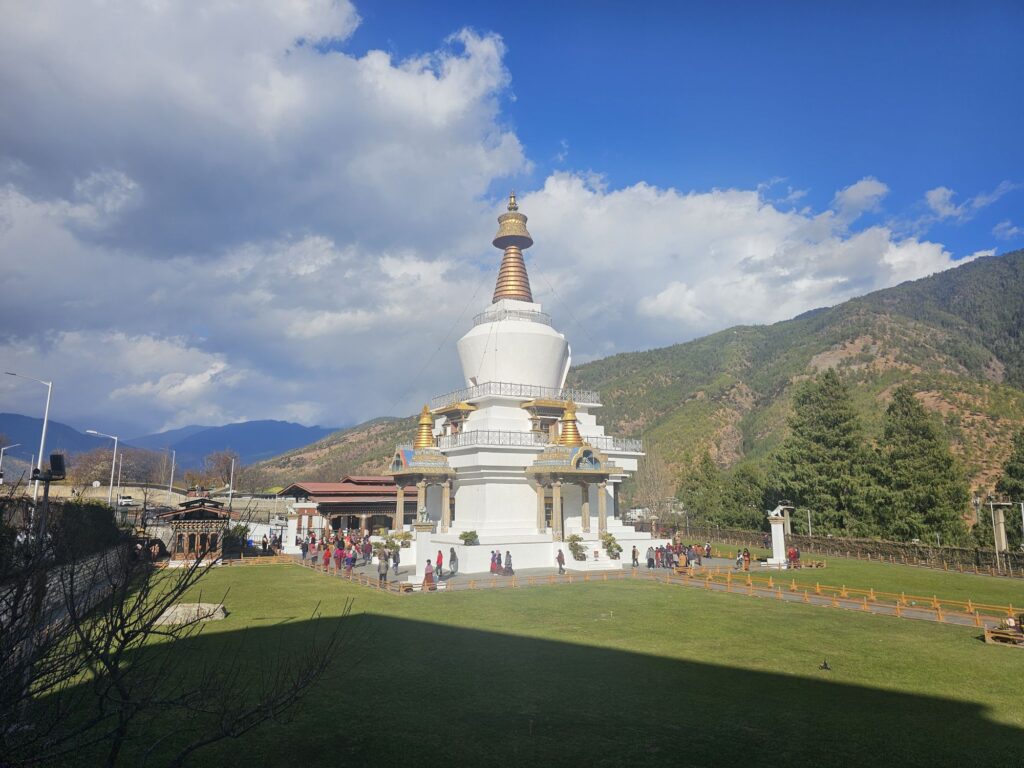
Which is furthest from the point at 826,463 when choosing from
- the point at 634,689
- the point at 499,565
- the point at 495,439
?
the point at 634,689

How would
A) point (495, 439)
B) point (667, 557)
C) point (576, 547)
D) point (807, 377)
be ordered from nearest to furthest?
point (667, 557), point (576, 547), point (495, 439), point (807, 377)

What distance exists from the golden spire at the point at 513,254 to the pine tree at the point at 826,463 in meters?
23.3

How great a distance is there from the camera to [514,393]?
36625 mm

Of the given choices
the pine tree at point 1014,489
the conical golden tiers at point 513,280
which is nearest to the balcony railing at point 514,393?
the conical golden tiers at point 513,280

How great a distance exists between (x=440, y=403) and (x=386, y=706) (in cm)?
2882

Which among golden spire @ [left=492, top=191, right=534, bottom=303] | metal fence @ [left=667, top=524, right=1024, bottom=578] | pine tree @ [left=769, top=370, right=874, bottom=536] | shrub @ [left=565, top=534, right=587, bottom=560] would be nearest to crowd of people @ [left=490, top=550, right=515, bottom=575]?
shrub @ [left=565, top=534, right=587, bottom=560]

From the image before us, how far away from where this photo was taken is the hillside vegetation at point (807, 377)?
3573 inches

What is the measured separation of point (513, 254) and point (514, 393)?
10.8 m

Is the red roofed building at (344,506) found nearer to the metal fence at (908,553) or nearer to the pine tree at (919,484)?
the metal fence at (908,553)

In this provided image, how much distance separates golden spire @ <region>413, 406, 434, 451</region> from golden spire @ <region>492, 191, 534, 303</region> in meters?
9.46

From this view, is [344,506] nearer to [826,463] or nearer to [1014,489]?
[826,463]

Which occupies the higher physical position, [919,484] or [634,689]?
[919,484]

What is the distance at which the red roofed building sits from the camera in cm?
4794

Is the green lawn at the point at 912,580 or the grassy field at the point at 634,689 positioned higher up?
the green lawn at the point at 912,580
